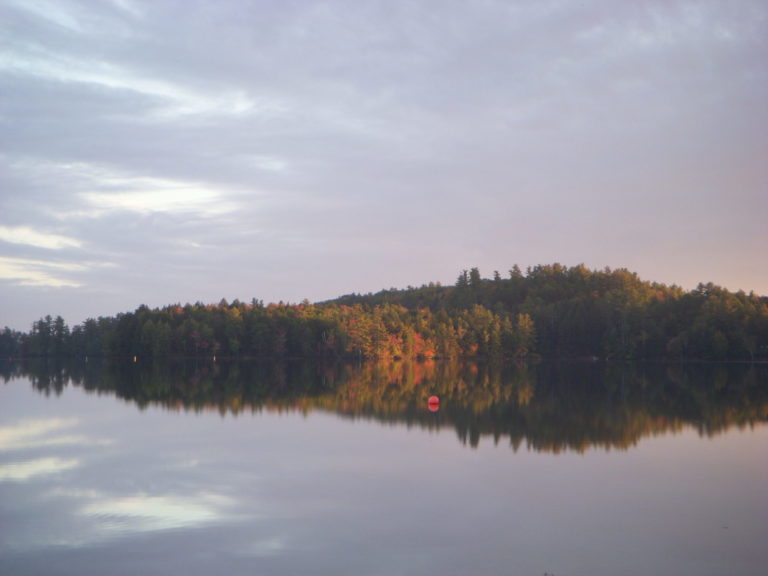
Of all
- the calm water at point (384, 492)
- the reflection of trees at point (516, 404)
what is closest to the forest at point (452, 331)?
the reflection of trees at point (516, 404)

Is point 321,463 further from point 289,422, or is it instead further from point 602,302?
point 602,302

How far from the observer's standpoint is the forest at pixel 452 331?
102312 millimetres

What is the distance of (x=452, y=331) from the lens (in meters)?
123

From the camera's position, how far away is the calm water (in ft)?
36.6

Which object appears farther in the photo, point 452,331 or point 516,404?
point 452,331

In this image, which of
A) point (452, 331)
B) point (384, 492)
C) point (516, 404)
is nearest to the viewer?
point (384, 492)

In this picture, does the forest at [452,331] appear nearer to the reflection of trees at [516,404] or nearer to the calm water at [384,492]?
the reflection of trees at [516,404]

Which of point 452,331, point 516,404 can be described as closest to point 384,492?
point 516,404

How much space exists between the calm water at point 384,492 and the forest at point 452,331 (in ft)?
255

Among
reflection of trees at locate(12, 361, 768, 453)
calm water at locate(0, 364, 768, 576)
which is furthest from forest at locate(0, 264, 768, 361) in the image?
calm water at locate(0, 364, 768, 576)

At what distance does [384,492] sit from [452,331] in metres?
107

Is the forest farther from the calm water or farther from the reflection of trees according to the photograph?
the calm water

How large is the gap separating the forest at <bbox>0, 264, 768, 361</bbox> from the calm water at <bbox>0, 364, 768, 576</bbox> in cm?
7769

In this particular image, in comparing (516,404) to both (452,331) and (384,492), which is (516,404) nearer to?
(384,492)
